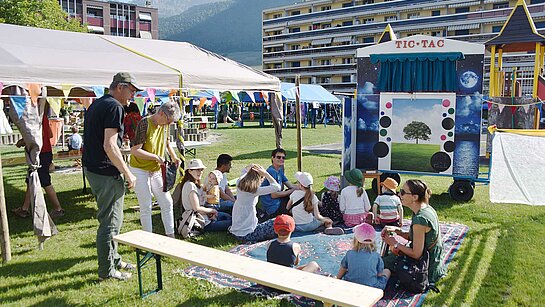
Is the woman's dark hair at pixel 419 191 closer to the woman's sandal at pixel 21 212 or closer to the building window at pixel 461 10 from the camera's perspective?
the woman's sandal at pixel 21 212

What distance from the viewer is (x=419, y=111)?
27.4 ft

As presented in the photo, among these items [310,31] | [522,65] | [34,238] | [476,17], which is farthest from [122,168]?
[310,31]

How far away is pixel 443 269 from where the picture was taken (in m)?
4.55

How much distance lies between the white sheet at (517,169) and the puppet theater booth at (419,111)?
1909mm

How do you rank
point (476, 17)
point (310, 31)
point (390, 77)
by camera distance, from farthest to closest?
point (310, 31) → point (476, 17) → point (390, 77)

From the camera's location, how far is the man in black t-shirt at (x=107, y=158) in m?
4.06

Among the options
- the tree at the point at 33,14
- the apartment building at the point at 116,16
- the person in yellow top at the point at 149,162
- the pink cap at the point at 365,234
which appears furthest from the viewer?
the apartment building at the point at 116,16

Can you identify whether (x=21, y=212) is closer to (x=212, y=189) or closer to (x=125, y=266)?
(x=212, y=189)

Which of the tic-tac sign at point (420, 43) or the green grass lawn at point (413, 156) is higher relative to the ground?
the tic-tac sign at point (420, 43)

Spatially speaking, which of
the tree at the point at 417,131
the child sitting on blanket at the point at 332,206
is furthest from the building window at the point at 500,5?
the child sitting on blanket at the point at 332,206

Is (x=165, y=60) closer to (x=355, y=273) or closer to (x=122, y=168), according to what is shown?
(x=122, y=168)

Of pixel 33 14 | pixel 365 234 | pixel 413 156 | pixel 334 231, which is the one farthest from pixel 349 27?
pixel 365 234

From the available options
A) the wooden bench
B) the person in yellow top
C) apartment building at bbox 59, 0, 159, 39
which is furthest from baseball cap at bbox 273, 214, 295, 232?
apartment building at bbox 59, 0, 159, 39

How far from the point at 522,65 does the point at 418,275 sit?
55329mm
